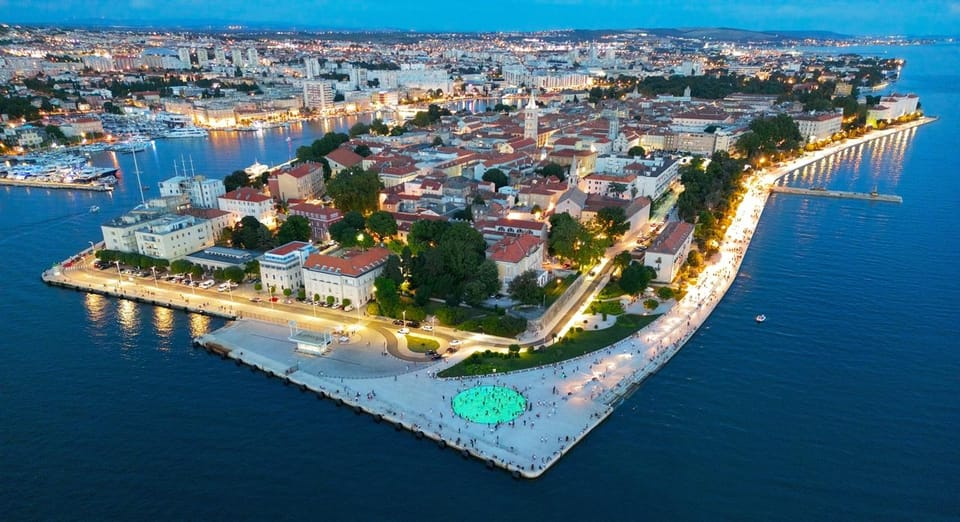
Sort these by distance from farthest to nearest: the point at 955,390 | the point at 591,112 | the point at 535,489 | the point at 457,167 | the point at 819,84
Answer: the point at 819,84, the point at 591,112, the point at 457,167, the point at 955,390, the point at 535,489

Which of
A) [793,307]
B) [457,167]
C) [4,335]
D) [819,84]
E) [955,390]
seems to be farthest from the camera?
[819,84]

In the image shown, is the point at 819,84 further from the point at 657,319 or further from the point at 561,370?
the point at 561,370

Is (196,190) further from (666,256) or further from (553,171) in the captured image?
(666,256)

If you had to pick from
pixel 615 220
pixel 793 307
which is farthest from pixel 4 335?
pixel 793 307

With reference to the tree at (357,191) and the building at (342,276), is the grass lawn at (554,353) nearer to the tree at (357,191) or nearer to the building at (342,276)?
the building at (342,276)

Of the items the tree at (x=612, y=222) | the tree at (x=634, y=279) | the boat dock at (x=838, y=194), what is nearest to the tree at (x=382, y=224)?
the tree at (x=612, y=222)

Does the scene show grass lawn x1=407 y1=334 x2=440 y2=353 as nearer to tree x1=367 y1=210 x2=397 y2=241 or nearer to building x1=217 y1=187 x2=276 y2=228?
tree x1=367 y1=210 x2=397 y2=241

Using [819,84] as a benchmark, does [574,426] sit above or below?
below
